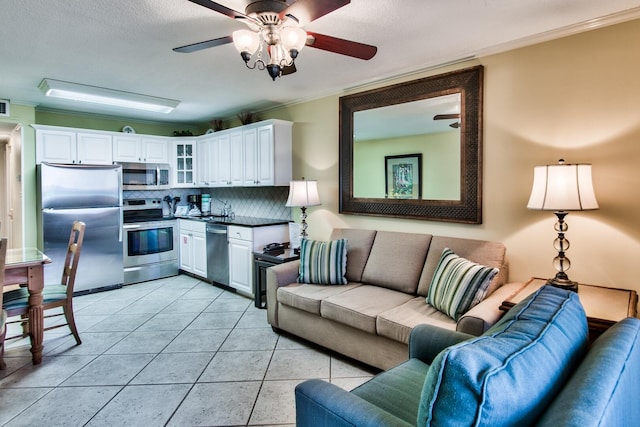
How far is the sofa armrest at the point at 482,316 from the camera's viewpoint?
6.51ft

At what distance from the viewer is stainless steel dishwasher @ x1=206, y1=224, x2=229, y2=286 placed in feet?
15.4

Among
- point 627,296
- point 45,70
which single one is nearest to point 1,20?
point 45,70

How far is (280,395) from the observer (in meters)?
2.37

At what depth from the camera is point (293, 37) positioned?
1.87 metres

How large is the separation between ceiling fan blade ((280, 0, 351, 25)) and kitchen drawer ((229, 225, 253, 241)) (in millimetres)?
2782

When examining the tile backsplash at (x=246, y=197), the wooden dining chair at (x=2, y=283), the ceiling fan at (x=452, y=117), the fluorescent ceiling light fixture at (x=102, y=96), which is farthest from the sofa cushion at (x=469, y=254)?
the fluorescent ceiling light fixture at (x=102, y=96)

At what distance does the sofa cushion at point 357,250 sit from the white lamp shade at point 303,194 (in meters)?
0.58

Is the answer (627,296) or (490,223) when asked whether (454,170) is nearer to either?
(490,223)

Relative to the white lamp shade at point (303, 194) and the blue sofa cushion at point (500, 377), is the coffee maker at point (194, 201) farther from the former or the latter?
Answer: the blue sofa cushion at point (500, 377)

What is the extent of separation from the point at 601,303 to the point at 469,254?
89 centimetres

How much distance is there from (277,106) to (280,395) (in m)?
3.54

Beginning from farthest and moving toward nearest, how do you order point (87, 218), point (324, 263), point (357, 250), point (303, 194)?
point (87, 218), point (303, 194), point (357, 250), point (324, 263)

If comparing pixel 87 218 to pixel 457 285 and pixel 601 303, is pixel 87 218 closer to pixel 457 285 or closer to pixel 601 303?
pixel 457 285

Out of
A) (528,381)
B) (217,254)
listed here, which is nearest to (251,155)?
(217,254)
